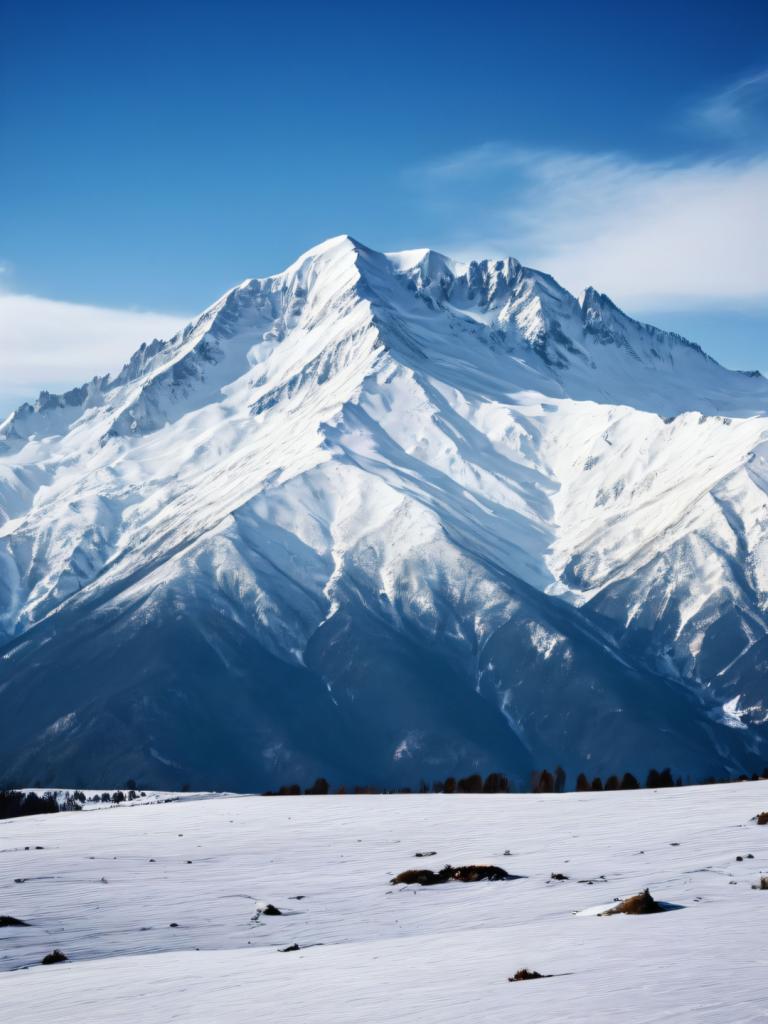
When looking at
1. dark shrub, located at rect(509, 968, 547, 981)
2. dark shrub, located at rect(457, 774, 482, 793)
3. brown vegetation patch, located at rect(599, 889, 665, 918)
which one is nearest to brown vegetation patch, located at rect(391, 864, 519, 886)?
brown vegetation patch, located at rect(599, 889, 665, 918)

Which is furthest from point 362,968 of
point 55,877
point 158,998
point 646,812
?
point 646,812

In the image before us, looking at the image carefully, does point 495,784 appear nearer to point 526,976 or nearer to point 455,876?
point 455,876

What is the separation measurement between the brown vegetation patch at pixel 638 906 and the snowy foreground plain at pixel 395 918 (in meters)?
0.88

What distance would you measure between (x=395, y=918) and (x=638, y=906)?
10.4m

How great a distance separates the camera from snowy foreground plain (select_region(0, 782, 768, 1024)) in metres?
37.8

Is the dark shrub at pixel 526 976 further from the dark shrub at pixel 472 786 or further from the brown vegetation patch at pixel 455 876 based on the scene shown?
the dark shrub at pixel 472 786

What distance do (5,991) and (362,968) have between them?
11584 mm

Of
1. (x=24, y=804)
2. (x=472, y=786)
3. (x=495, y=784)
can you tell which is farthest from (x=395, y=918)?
(x=24, y=804)

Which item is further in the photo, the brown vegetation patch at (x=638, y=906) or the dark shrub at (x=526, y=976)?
the brown vegetation patch at (x=638, y=906)

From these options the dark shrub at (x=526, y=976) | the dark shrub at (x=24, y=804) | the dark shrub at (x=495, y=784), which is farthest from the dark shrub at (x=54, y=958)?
the dark shrub at (x=24, y=804)

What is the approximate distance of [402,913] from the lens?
55562 mm

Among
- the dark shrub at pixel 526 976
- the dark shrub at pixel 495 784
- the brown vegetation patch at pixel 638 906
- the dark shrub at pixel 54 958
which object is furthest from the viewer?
the dark shrub at pixel 495 784

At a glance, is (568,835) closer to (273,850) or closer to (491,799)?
(273,850)

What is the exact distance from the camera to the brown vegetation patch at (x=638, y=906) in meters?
49.2
